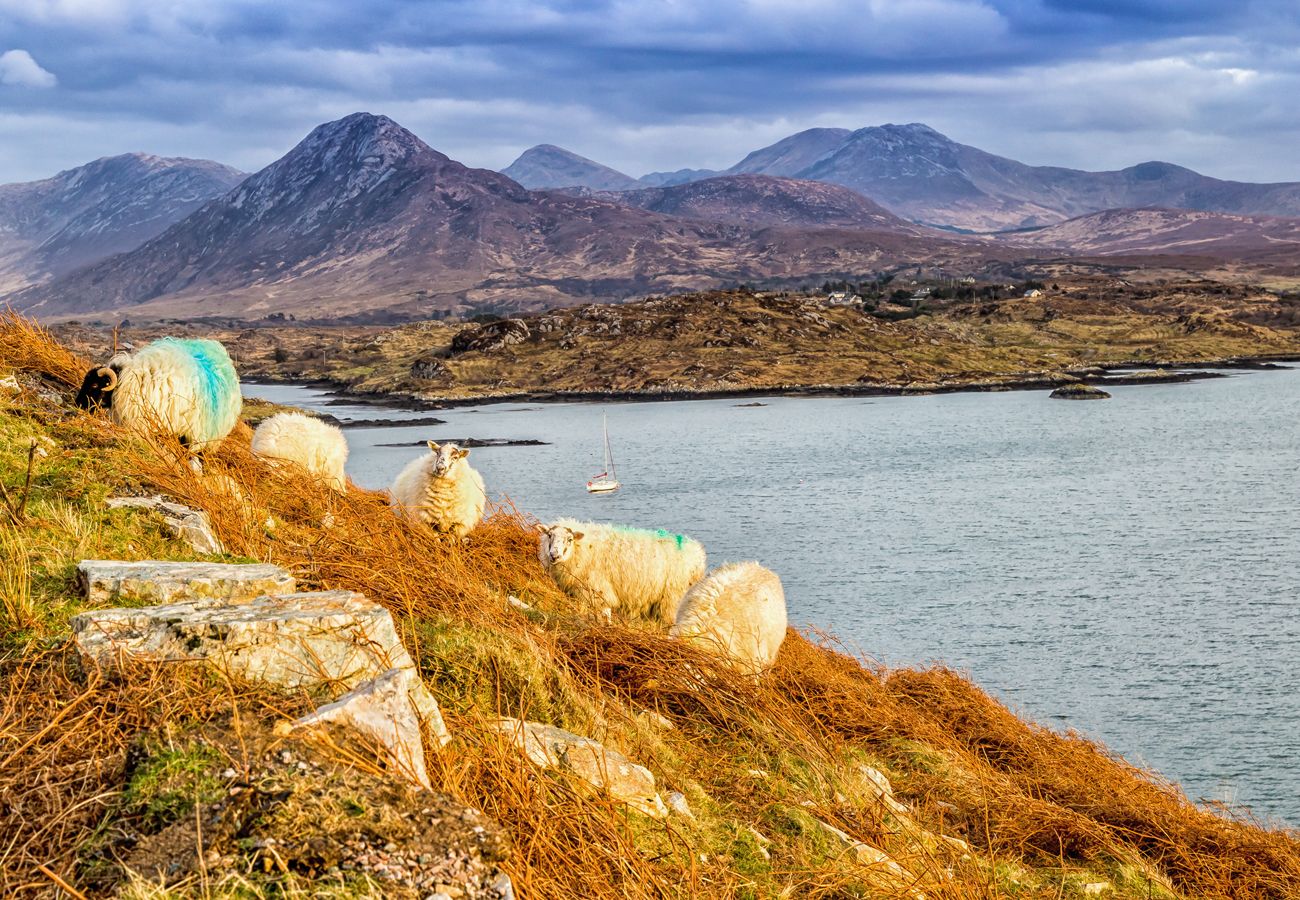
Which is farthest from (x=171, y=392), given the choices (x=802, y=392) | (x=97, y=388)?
(x=802, y=392)

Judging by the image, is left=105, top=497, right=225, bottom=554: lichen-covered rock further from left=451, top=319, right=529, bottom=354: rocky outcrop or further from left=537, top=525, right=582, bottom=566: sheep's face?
left=451, top=319, right=529, bottom=354: rocky outcrop

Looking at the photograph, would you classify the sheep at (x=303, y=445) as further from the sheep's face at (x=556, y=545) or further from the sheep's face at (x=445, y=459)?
the sheep's face at (x=556, y=545)

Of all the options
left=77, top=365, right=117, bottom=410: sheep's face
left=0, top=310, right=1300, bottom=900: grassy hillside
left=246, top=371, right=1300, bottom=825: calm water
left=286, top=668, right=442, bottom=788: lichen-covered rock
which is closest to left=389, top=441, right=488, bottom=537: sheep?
left=0, top=310, right=1300, bottom=900: grassy hillside

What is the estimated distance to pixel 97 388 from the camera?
1246cm

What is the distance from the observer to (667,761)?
8.42 m

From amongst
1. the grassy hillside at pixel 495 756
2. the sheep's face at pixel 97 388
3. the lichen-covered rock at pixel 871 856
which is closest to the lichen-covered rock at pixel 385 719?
the grassy hillside at pixel 495 756

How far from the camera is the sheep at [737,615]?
44.2 ft


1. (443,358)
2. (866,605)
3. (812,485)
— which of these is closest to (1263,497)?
(812,485)

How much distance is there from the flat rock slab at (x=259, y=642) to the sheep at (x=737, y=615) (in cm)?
731

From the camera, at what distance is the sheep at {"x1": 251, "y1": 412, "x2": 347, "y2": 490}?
16.1m

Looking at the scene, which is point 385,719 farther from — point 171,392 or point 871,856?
point 171,392

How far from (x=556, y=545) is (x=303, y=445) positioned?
4.22m

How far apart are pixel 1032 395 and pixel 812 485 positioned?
230 ft

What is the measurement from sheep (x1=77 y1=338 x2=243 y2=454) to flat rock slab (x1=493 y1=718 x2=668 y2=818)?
290 inches
